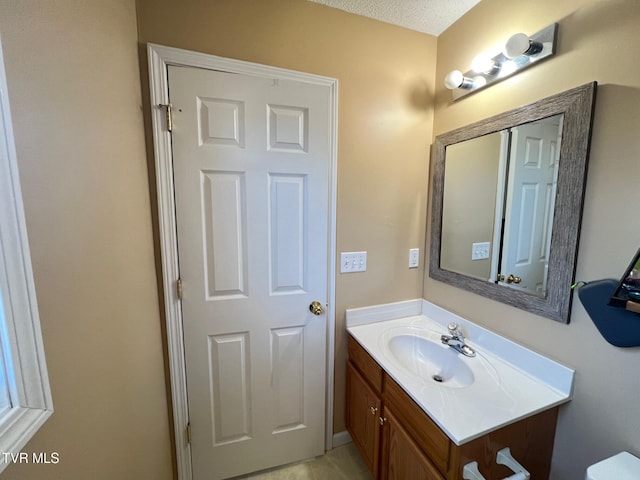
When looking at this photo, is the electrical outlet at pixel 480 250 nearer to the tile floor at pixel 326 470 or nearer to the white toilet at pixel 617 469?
the white toilet at pixel 617 469

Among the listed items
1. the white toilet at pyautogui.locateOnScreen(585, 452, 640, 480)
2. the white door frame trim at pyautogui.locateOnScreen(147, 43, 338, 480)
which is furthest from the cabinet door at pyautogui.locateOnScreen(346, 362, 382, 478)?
the white toilet at pyautogui.locateOnScreen(585, 452, 640, 480)

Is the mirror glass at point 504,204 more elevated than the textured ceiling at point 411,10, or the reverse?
the textured ceiling at point 411,10

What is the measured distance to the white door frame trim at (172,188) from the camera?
1077 mm

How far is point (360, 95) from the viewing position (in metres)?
1.37

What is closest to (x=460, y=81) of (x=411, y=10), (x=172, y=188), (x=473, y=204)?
(x=411, y=10)

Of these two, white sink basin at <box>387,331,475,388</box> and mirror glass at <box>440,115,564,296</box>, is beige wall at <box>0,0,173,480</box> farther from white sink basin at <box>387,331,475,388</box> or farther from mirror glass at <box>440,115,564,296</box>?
mirror glass at <box>440,115,564,296</box>

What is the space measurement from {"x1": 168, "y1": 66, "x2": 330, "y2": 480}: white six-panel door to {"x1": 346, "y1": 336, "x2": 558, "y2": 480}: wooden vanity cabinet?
0.34m

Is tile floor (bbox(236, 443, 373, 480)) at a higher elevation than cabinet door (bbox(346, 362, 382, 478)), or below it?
below

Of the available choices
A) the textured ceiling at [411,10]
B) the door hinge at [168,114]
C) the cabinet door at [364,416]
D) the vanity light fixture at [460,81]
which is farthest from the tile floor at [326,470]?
the textured ceiling at [411,10]

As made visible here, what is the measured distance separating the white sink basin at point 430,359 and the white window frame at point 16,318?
1.23 m

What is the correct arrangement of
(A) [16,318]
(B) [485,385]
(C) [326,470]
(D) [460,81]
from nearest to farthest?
(A) [16,318]
(B) [485,385]
(D) [460,81]
(C) [326,470]

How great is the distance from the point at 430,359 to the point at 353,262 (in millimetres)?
650

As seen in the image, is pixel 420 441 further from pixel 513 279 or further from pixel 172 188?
pixel 172 188

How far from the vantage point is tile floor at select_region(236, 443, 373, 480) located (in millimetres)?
1410
